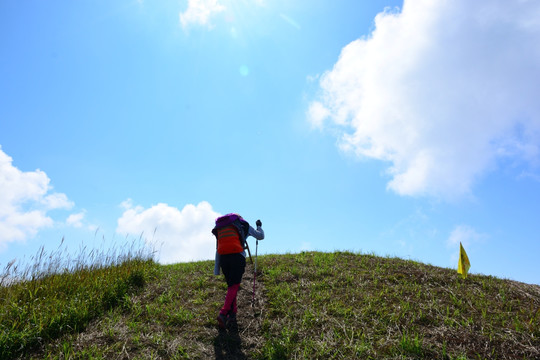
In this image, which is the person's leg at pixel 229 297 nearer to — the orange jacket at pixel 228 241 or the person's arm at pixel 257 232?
the orange jacket at pixel 228 241

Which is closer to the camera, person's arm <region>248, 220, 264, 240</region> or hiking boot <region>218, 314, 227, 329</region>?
hiking boot <region>218, 314, 227, 329</region>

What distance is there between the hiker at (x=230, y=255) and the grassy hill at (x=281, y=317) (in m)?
0.48

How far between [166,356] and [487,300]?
788 centimetres

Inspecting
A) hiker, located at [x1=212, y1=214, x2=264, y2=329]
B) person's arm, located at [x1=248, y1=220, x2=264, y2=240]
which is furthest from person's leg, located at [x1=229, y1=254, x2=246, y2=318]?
person's arm, located at [x1=248, y1=220, x2=264, y2=240]

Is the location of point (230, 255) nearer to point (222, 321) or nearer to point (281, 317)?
point (222, 321)

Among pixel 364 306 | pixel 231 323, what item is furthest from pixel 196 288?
pixel 364 306

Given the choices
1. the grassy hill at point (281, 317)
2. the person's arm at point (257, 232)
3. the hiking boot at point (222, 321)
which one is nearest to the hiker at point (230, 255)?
the hiking boot at point (222, 321)

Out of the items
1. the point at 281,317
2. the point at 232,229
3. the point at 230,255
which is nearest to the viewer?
the point at 230,255

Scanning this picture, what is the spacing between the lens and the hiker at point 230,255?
6973 millimetres

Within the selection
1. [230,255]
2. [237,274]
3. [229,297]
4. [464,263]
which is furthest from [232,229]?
[464,263]

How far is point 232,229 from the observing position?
24.1ft

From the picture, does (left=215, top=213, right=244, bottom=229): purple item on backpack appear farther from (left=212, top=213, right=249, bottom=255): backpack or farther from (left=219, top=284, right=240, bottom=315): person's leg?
(left=219, top=284, right=240, bottom=315): person's leg

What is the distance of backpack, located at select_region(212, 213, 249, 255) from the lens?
7.17 metres

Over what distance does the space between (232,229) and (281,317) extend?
2.45 m
